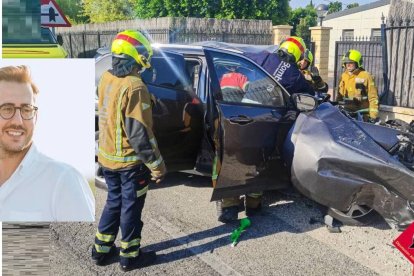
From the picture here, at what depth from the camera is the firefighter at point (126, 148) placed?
3.62 m

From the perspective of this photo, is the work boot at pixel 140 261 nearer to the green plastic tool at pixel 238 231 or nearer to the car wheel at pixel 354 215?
the green plastic tool at pixel 238 231

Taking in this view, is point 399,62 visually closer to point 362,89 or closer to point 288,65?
point 362,89

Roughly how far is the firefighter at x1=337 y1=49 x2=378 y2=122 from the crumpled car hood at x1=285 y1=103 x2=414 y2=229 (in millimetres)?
2496

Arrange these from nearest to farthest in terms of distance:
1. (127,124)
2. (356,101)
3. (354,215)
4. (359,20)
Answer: (127,124) → (354,215) → (356,101) → (359,20)

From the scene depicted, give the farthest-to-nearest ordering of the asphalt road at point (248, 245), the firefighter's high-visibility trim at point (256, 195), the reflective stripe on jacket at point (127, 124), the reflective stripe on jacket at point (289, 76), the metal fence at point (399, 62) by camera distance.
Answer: the metal fence at point (399, 62) < the reflective stripe on jacket at point (289, 76) < the firefighter's high-visibility trim at point (256, 195) < the asphalt road at point (248, 245) < the reflective stripe on jacket at point (127, 124)

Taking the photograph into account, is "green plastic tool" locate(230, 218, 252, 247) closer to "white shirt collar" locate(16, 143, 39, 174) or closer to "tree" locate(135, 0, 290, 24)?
"white shirt collar" locate(16, 143, 39, 174)

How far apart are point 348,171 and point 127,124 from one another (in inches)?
80.3

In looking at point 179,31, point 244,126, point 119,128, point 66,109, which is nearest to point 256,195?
point 244,126

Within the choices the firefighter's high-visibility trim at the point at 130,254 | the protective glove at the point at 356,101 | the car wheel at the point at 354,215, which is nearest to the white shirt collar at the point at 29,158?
the firefighter's high-visibility trim at the point at 130,254

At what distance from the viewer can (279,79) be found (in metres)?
5.56

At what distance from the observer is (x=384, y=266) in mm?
3916

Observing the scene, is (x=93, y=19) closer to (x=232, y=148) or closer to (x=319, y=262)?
(x=232, y=148)

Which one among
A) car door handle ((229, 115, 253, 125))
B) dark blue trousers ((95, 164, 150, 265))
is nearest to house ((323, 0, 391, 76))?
car door handle ((229, 115, 253, 125))

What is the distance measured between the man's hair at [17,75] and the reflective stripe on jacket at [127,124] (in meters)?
0.55
